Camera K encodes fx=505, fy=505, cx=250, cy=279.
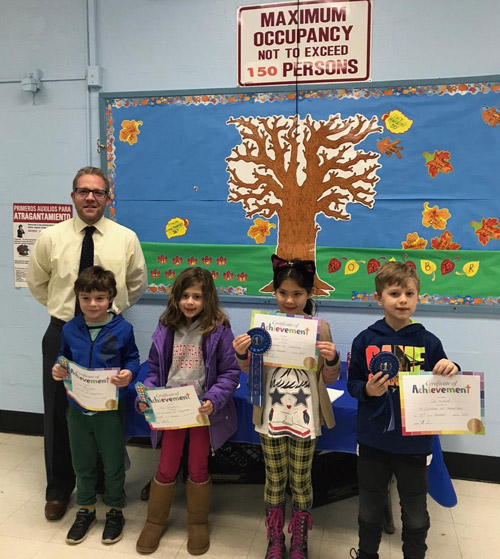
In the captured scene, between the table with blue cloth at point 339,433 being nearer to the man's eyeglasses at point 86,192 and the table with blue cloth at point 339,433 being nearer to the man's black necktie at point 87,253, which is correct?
the man's black necktie at point 87,253

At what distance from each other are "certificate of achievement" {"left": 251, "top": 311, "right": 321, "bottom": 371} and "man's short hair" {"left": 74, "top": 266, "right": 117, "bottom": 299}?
2.16 ft

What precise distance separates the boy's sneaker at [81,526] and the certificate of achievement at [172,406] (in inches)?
24.4

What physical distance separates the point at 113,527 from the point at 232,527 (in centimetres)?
54

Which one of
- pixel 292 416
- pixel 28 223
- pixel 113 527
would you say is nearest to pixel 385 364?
pixel 292 416

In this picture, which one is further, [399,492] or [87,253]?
[87,253]

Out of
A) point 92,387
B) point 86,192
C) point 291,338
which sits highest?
point 86,192

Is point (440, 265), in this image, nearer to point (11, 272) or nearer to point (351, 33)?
point (351, 33)

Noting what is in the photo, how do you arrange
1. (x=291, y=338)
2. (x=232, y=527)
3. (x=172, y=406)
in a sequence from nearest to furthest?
(x=291, y=338)
(x=172, y=406)
(x=232, y=527)

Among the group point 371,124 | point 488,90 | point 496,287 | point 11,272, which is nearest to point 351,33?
point 371,124

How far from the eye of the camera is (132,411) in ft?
7.75

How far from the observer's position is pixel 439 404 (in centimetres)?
177

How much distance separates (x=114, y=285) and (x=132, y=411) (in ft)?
2.01

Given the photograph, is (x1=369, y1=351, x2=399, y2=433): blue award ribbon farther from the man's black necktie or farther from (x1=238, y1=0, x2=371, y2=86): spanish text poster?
(x1=238, y1=0, x2=371, y2=86): spanish text poster

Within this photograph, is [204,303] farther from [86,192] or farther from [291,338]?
[86,192]
